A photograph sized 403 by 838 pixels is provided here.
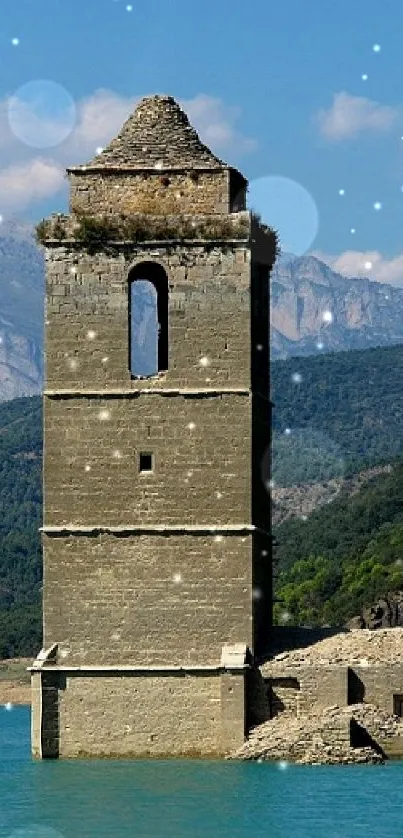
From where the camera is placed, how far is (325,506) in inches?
4505

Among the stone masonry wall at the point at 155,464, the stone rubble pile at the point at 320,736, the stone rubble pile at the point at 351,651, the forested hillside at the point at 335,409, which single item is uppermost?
the forested hillside at the point at 335,409

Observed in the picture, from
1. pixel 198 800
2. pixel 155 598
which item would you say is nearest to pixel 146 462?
pixel 155 598

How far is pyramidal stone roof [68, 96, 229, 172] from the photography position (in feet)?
110

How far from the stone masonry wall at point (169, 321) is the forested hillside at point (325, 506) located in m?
38.0

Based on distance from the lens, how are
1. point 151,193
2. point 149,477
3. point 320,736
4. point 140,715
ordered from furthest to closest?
point 151,193 < point 149,477 < point 140,715 < point 320,736

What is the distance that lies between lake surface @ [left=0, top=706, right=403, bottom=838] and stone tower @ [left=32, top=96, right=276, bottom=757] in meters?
0.86

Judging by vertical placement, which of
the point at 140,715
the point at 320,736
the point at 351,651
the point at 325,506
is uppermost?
the point at 325,506

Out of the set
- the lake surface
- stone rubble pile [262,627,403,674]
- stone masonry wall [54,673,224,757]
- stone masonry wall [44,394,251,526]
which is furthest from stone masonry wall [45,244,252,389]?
the lake surface

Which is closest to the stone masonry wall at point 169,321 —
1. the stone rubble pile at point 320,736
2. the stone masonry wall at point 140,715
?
the stone masonry wall at point 140,715

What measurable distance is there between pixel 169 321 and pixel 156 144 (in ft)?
9.25

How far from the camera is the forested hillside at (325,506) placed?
252 feet

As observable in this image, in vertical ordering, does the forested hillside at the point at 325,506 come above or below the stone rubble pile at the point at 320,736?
above

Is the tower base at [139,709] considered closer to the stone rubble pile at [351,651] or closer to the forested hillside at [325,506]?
the stone rubble pile at [351,651]

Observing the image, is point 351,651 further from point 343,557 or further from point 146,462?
point 343,557
